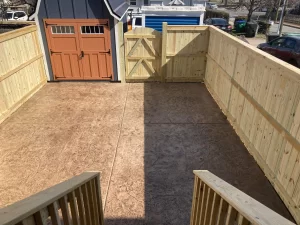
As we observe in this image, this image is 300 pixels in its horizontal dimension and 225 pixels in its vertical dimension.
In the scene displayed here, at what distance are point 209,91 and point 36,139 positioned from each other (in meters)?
6.41

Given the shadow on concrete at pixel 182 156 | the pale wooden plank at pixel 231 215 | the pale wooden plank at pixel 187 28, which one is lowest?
the shadow on concrete at pixel 182 156

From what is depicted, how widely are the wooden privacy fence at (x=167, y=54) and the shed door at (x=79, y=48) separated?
0.95m

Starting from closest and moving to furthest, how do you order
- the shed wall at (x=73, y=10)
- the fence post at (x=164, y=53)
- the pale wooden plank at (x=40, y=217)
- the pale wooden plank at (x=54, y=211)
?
the pale wooden plank at (x=40, y=217) → the pale wooden plank at (x=54, y=211) → the shed wall at (x=73, y=10) → the fence post at (x=164, y=53)

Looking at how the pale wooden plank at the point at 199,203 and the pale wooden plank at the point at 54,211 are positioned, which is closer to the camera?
the pale wooden plank at the point at 54,211

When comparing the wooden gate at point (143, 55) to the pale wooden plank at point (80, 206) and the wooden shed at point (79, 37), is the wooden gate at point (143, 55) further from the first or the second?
the pale wooden plank at point (80, 206)

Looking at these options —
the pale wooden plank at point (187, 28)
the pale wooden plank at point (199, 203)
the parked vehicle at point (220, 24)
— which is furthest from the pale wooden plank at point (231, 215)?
the parked vehicle at point (220, 24)

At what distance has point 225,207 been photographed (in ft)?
7.39

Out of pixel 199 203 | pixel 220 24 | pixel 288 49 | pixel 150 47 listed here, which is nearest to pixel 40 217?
pixel 199 203

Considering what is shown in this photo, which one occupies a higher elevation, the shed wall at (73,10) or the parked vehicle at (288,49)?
the shed wall at (73,10)

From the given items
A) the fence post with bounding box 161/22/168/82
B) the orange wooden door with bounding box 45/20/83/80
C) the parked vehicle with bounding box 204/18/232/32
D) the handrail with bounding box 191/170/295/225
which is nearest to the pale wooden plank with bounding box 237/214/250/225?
the handrail with bounding box 191/170/295/225

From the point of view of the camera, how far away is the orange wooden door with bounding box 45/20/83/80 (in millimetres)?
9688

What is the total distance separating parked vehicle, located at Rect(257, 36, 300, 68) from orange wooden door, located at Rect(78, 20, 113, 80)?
8.56 metres

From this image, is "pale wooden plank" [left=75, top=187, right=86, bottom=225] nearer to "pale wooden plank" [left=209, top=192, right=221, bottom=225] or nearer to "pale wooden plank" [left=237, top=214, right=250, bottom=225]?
"pale wooden plank" [left=209, top=192, right=221, bottom=225]

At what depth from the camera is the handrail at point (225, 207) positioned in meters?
1.67
